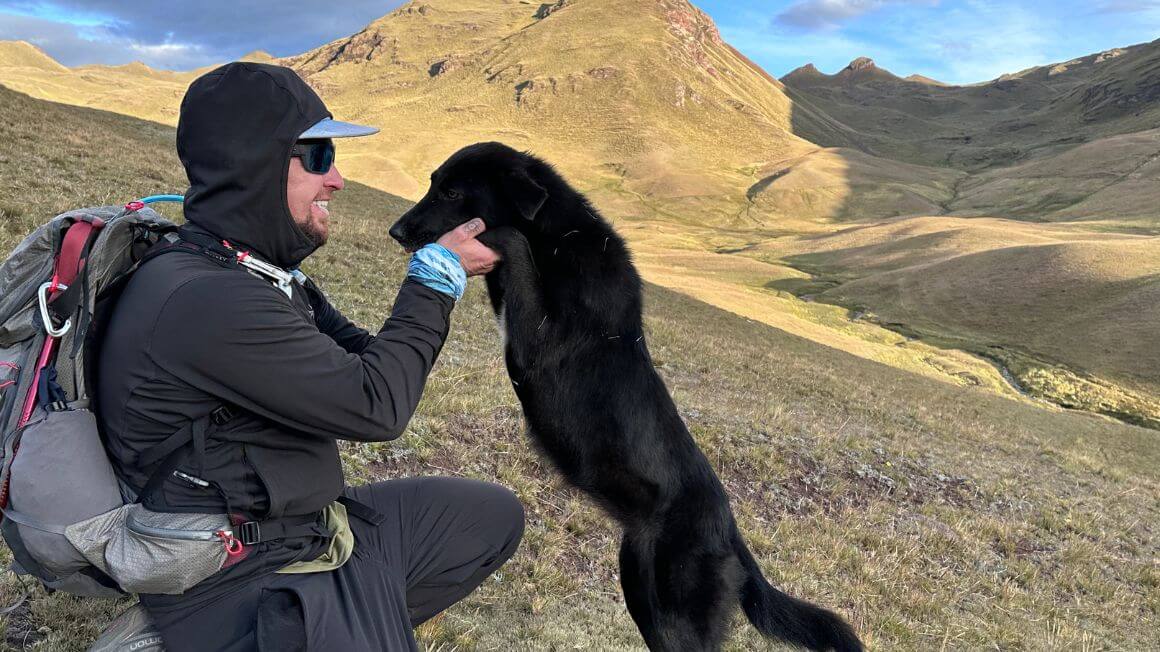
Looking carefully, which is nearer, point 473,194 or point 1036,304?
point 473,194

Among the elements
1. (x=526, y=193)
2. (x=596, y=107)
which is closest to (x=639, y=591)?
(x=526, y=193)

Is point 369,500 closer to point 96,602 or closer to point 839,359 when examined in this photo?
point 96,602

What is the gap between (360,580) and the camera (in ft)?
9.15

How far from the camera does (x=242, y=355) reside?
2.24 m

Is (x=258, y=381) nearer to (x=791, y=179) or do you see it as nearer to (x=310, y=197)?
(x=310, y=197)

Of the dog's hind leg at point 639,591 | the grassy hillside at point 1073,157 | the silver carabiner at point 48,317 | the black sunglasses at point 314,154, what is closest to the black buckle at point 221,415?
the silver carabiner at point 48,317

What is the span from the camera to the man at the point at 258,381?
2.25m

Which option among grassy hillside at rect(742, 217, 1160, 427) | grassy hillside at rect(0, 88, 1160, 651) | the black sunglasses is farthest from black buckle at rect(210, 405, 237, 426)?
grassy hillside at rect(742, 217, 1160, 427)

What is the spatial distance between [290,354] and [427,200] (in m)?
2.38

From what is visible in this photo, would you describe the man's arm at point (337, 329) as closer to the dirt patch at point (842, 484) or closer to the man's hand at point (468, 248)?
the man's hand at point (468, 248)

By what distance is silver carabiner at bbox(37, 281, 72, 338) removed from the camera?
219 centimetres

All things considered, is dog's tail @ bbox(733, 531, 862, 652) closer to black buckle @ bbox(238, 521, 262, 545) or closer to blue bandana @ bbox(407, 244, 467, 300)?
blue bandana @ bbox(407, 244, 467, 300)

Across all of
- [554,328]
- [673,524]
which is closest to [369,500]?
[554,328]

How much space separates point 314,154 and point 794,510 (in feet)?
21.1
